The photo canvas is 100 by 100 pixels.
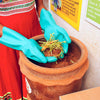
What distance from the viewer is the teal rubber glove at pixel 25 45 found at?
629 mm

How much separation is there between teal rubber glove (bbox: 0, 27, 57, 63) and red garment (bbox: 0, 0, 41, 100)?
19cm

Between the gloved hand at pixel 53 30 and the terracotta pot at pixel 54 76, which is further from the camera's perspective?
the gloved hand at pixel 53 30

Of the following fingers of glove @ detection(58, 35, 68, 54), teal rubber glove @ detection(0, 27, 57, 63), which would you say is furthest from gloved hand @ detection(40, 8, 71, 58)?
teal rubber glove @ detection(0, 27, 57, 63)

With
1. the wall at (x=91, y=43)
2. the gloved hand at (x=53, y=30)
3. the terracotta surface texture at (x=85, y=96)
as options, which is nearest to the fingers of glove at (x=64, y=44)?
the gloved hand at (x=53, y=30)

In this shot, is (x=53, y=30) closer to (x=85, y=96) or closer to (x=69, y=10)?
(x=69, y=10)

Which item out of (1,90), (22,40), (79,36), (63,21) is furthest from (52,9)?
(1,90)

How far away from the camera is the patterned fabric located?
83 centimetres

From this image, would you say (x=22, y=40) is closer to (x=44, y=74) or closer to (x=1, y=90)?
(x=44, y=74)

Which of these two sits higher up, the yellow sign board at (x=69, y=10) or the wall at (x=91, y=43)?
the yellow sign board at (x=69, y=10)

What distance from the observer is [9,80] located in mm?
1036

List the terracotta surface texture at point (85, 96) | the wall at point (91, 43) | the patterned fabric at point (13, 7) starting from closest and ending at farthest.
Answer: the terracotta surface texture at point (85, 96), the wall at point (91, 43), the patterned fabric at point (13, 7)

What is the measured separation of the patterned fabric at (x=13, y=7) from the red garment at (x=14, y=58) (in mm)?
19

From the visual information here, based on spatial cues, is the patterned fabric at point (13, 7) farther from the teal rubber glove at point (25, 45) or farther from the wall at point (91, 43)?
the wall at point (91, 43)

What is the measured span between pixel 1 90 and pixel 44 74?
0.65 metres
